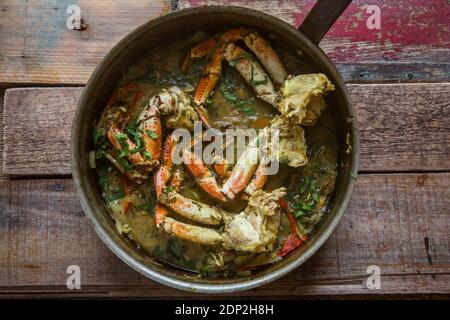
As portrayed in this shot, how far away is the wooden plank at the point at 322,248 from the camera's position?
184cm

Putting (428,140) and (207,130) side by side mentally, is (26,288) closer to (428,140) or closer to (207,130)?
(207,130)

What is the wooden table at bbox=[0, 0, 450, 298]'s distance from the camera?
184 cm

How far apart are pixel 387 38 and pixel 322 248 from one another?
0.72m

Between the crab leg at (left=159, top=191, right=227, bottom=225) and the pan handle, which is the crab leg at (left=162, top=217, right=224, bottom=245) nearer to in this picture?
the crab leg at (left=159, top=191, right=227, bottom=225)

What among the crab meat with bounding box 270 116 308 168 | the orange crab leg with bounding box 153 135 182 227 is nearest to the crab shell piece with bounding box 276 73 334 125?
the crab meat with bounding box 270 116 308 168

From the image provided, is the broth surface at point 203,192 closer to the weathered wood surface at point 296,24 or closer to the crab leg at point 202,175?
the crab leg at point 202,175

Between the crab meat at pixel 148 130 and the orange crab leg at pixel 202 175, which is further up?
the crab meat at pixel 148 130

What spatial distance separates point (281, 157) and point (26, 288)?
91 cm

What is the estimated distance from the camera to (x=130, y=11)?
1937 millimetres

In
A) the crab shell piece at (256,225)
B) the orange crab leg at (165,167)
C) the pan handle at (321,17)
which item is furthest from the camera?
the orange crab leg at (165,167)

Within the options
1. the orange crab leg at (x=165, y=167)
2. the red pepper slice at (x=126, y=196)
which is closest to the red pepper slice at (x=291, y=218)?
the orange crab leg at (x=165, y=167)

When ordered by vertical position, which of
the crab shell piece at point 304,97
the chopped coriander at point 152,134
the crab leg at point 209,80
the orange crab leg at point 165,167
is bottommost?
the orange crab leg at point 165,167
